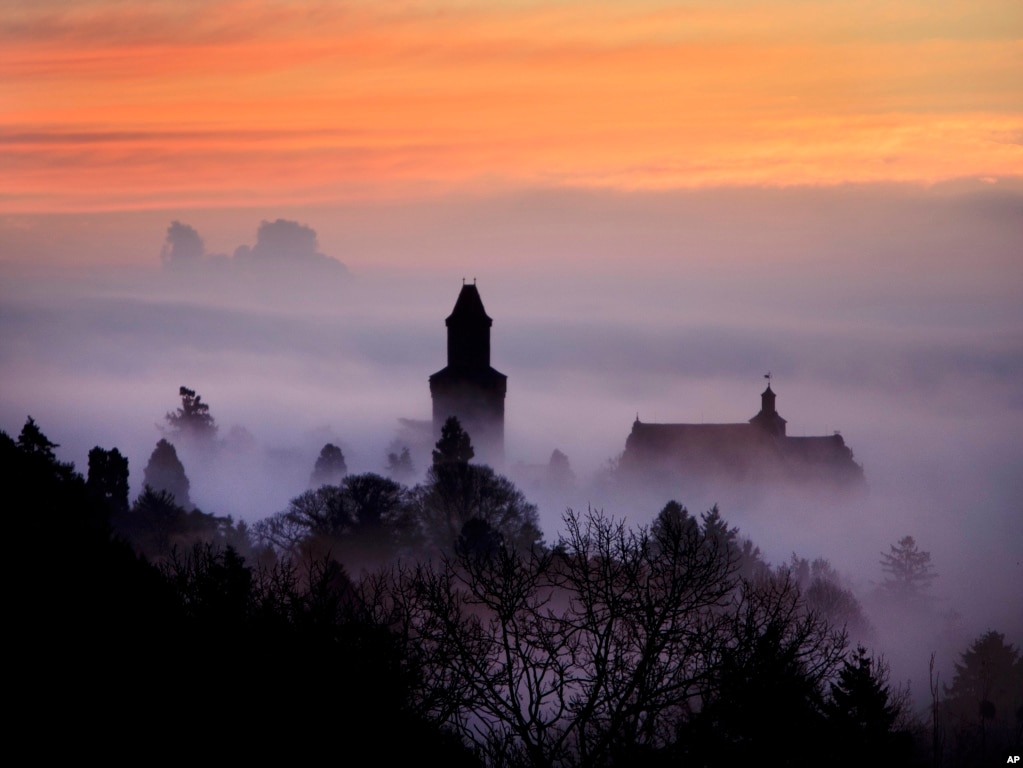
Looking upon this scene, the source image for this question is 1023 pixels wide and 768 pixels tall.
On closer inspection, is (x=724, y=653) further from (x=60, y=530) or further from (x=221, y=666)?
(x=60, y=530)

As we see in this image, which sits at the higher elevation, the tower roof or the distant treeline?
the tower roof

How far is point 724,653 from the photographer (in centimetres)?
2234

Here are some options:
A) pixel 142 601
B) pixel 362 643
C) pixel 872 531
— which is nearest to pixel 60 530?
pixel 142 601

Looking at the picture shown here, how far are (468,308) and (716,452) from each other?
35.4 meters

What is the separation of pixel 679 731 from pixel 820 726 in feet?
15.0

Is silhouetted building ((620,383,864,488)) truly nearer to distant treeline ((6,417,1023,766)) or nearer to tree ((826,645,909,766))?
distant treeline ((6,417,1023,766))

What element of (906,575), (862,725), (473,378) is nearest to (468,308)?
(473,378)

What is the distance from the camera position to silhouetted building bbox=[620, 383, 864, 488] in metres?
158

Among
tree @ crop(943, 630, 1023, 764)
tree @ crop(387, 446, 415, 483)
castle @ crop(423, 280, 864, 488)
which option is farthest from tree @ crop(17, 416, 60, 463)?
tree @ crop(387, 446, 415, 483)

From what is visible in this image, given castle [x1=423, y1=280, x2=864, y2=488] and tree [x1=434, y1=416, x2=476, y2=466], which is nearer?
tree [x1=434, y1=416, x2=476, y2=466]

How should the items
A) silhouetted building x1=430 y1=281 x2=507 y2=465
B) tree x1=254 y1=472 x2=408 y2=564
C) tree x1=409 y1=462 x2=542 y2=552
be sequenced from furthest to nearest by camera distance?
silhouetted building x1=430 y1=281 x2=507 y2=465
tree x1=409 y1=462 x2=542 y2=552
tree x1=254 y1=472 x2=408 y2=564

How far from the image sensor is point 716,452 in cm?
15925

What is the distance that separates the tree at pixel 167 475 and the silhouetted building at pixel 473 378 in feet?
79.3

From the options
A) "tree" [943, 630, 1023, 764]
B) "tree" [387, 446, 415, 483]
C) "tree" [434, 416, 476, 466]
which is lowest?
"tree" [943, 630, 1023, 764]
